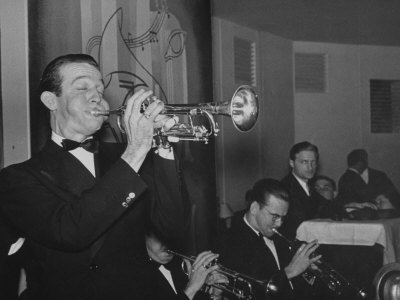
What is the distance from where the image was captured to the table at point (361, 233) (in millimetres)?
3539

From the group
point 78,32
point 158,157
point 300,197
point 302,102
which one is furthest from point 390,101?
point 158,157

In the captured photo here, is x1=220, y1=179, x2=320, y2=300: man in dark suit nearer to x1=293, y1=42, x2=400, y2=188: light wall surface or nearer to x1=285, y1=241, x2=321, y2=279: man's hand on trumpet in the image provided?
x1=285, y1=241, x2=321, y2=279: man's hand on trumpet

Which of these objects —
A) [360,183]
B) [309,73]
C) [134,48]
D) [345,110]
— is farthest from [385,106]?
Result: [134,48]

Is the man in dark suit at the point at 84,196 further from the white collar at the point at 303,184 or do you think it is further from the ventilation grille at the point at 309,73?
the ventilation grille at the point at 309,73

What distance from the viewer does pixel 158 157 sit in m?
1.97

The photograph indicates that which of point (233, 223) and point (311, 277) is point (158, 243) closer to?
point (233, 223)

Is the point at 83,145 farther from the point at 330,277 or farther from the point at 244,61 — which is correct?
the point at 244,61

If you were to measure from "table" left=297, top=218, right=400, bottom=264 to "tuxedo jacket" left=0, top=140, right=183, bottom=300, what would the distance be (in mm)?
1994

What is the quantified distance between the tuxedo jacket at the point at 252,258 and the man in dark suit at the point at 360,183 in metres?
2.94

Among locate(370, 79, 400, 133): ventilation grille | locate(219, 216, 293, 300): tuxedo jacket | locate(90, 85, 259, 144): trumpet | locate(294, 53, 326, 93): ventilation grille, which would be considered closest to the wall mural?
locate(219, 216, 293, 300): tuxedo jacket

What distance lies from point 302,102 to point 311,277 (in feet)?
15.1

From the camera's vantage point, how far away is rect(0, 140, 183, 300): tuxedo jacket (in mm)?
1666

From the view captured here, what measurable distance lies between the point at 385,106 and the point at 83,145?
712 cm

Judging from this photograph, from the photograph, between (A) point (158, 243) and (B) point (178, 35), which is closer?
(A) point (158, 243)
